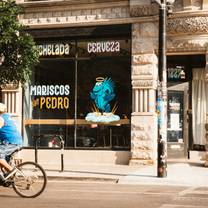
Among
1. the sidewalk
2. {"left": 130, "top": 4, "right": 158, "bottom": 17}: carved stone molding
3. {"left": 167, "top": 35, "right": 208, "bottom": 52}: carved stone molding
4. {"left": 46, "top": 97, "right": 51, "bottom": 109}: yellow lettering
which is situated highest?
{"left": 130, "top": 4, "right": 158, "bottom": 17}: carved stone molding

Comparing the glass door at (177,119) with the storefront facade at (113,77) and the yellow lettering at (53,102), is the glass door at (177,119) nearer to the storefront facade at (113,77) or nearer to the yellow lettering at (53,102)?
the storefront facade at (113,77)

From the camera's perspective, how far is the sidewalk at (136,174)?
13523 mm

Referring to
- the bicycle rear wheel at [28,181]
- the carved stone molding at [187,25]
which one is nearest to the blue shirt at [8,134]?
the bicycle rear wheel at [28,181]

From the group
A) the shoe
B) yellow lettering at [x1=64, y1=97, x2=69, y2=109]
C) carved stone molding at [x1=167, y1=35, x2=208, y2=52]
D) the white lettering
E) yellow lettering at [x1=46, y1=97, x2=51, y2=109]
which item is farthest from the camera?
yellow lettering at [x1=46, y1=97, x2=51, y2=109]

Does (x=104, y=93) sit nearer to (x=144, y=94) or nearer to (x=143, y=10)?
(x=144, y=94)

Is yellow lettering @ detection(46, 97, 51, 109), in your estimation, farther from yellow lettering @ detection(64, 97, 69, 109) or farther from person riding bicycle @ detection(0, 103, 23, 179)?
person riding bicycle @ detection(0, 103, 23, 179)

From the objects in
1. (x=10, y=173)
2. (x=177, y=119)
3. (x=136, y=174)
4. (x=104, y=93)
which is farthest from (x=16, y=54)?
(x=177, y=119)

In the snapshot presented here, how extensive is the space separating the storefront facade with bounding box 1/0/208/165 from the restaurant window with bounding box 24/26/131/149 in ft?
0.11

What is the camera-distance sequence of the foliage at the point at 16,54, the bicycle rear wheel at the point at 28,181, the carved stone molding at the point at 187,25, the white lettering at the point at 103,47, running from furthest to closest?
the white lettering at the point at 103,47
the carved stone molding at the point at 187,25
the foliage at the point at 16,54
the bicycle rear wheel at the point at 28,181

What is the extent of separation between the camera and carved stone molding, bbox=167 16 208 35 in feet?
54.4

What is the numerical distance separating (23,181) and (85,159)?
26.6 feet

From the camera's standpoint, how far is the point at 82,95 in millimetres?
18672

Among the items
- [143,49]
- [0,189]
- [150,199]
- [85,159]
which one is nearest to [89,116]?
[85,159]

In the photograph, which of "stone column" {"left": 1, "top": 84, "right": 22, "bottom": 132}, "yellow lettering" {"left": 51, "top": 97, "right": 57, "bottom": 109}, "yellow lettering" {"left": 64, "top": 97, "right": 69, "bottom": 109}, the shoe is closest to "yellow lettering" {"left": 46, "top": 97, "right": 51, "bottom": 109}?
"yellow lettering" {"left": 51, "top": 97, "right": 57, "bottom": 109}
